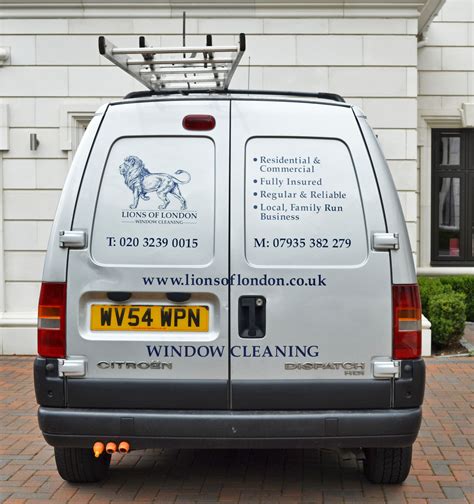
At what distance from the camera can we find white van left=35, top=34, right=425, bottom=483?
4117 millimetres

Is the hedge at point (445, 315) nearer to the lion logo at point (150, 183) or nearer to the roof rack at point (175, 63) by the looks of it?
the roof rack at point (175, 63)

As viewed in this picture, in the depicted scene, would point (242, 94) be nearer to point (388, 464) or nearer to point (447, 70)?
point (388, 464)

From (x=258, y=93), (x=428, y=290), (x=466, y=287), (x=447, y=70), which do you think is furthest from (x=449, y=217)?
(x=258, y=93)

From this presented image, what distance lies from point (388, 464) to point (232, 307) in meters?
1.48

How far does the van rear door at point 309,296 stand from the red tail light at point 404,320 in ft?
0.13

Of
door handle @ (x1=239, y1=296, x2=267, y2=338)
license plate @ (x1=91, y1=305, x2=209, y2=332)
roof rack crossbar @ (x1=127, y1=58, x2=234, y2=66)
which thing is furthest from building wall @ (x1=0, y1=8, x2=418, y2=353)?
door handle @ (x1=239, y1=296, x2=267, y2=338)

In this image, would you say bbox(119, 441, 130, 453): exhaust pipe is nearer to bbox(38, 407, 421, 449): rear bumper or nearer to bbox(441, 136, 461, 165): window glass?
bbox(38, 407, 421, 449): rear bumper

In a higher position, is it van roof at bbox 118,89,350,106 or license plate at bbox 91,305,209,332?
van roof at bbox 118,89,350,106

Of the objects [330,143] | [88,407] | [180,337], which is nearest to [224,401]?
[180,337]

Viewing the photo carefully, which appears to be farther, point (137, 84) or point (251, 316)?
point (137, 84)

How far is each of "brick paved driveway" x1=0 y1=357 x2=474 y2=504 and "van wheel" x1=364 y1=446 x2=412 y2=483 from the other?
7 centimetres

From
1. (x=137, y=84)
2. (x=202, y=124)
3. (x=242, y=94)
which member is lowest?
(x=202, y=124)

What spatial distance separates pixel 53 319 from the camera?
416 cm

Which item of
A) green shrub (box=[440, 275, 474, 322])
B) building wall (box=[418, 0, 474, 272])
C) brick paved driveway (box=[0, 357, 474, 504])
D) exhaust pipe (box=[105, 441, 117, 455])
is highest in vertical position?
building wall (box=[418, 0, 474, 272])
